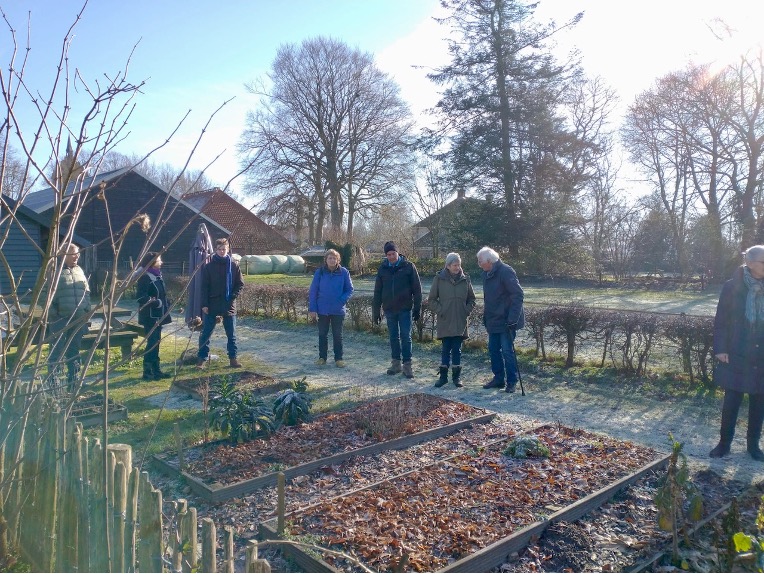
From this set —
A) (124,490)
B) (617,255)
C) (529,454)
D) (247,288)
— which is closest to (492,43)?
(617,255)

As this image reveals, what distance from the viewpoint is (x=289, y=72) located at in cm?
4191

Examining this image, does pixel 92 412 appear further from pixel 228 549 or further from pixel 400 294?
pixel 228 549

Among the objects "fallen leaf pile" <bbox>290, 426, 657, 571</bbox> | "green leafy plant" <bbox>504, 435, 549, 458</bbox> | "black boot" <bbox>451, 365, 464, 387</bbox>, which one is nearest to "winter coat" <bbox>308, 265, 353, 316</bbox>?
"black boot" <bbox>451, 365, 464, 387</bbox>

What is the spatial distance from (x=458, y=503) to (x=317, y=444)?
1.67 meters

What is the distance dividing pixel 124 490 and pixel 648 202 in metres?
39.5

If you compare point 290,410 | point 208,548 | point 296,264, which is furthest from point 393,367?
point 296,264

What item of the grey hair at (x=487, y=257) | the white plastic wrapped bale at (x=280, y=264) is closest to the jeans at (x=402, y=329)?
the grey hair at (x=487, y=257)

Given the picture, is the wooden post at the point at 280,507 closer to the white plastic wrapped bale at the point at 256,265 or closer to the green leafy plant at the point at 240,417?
the green leafy plant at the point at 240,417

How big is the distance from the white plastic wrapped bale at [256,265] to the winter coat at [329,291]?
97.6 feet

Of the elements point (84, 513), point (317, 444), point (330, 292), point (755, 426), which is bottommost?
point (317, 444)

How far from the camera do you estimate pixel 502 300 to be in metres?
8.08

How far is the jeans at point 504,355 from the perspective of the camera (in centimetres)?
809

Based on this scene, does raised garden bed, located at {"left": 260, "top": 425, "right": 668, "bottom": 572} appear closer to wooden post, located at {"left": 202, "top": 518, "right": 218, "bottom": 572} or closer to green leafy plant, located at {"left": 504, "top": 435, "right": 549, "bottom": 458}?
green leafy plant, located at {"left": 504, "top": 435, "right": 549, "bottom": 458}

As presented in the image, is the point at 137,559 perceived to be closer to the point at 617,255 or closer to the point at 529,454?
the point at 529,454
